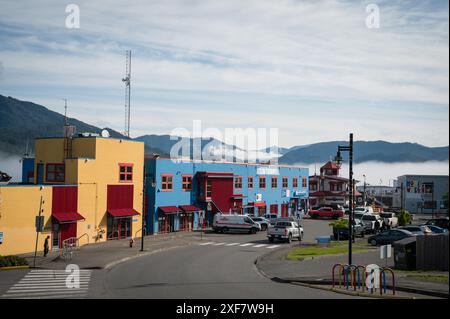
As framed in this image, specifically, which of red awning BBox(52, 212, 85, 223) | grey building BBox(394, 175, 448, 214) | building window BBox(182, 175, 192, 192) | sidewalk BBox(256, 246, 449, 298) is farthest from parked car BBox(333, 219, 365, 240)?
grey building BBox(394, 175, 448, 214)

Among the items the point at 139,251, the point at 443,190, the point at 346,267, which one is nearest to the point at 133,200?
the point at 139,251

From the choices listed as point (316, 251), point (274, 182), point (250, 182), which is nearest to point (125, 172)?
point (316, 251)

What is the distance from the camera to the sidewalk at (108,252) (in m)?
33.1

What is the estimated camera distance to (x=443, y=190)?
118 metres

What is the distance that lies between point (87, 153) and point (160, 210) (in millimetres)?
11168

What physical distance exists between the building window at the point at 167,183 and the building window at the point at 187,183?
231cm

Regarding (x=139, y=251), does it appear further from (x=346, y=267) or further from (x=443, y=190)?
(x=443, y=190)

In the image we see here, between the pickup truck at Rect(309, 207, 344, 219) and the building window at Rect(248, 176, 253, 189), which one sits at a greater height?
the building window at Rect(248, 176, 253, 189)

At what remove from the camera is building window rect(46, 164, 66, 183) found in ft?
151

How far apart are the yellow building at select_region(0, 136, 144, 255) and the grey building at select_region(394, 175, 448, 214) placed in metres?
80.1

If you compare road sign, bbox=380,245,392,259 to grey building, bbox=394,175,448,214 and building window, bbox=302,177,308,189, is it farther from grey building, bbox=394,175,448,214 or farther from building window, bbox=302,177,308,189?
grey building, bbox=394,175,448,214

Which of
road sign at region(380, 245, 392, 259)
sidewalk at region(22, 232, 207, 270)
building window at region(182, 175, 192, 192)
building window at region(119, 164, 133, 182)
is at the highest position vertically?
building window at region(119, 164, 133, 182)

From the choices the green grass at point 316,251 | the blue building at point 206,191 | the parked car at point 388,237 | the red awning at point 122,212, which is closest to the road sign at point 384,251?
the green grass at point 316,251

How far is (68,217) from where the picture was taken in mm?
42125
